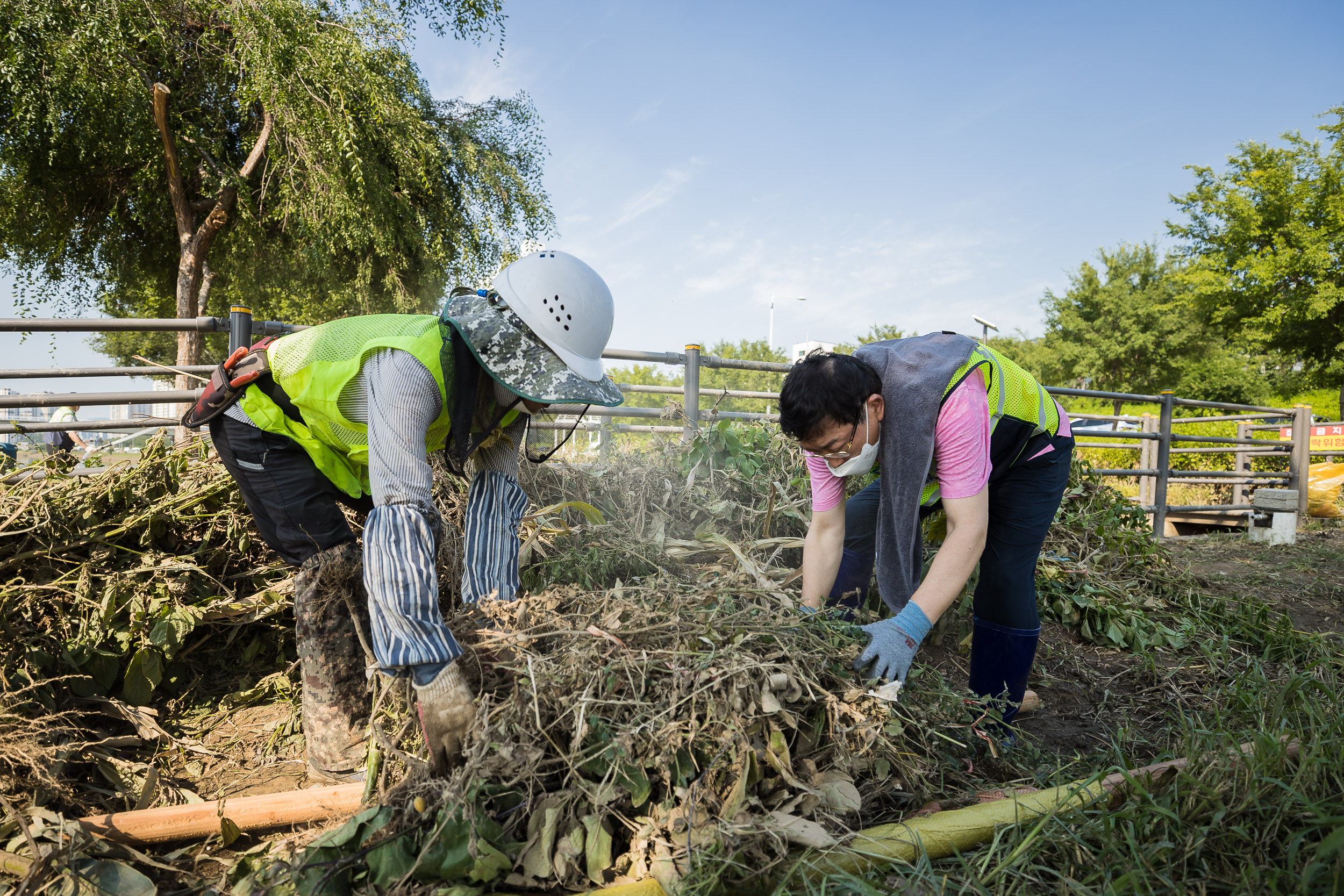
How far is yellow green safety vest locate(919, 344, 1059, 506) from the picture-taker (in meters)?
2.02

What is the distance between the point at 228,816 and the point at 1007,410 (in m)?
2.33

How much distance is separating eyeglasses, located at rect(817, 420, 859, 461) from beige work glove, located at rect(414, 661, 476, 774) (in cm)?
106

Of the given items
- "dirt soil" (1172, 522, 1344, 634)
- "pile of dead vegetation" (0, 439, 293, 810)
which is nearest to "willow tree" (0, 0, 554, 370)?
"pile of dead vegetation" (0, 439, 293, 810)

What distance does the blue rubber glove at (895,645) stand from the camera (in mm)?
1740

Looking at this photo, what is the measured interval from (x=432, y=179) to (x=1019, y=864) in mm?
10991

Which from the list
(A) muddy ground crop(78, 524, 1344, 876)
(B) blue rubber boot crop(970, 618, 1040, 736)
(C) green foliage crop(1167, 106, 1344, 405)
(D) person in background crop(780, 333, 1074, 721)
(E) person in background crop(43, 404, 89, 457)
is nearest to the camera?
(D) person in background crop(780, 333, 1074, 721)

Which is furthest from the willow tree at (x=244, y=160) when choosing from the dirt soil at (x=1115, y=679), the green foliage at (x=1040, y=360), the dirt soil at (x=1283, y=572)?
the green foliage at (x=1040, y=360)

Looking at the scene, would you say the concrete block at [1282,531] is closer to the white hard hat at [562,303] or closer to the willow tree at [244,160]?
the white hard hat at [562,303]

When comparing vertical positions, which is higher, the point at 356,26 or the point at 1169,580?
the point at 356,26

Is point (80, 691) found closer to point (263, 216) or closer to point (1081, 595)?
point (1081, 595)

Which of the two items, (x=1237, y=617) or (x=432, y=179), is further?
(x=432, y=179)

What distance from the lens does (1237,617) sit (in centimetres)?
342

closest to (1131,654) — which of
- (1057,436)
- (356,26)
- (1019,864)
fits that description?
(1057,436)

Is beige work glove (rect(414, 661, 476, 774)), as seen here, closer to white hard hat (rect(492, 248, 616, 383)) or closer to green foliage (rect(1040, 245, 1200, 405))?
white hard hat (rect(492, 248, 616, 383))
